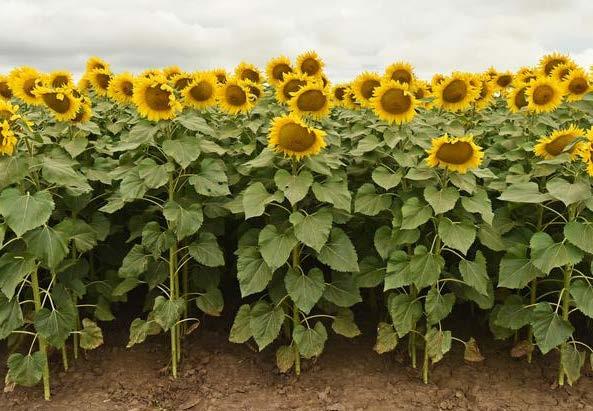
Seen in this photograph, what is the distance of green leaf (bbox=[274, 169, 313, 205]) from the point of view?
3613 mm

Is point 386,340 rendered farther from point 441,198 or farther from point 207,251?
point 207,251

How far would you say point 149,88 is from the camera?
387 centimetres

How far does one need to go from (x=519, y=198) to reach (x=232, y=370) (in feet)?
7.63

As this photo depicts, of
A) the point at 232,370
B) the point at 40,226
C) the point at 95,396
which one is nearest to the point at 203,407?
the point at 232,370

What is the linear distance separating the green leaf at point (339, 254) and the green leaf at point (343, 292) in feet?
1.14

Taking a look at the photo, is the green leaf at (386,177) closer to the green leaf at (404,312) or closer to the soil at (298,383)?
the green leaf at (404,312)

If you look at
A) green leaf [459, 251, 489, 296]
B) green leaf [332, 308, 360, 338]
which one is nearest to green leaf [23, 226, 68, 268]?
green leaf [332, 308, 360, 338]

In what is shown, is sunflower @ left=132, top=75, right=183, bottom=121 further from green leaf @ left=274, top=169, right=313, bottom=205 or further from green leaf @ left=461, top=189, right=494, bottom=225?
green leaf @ left=461, top=189, right=494, bottom=225

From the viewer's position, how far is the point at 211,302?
14.1ft

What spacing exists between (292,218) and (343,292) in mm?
762

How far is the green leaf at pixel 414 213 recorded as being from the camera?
12.2ft

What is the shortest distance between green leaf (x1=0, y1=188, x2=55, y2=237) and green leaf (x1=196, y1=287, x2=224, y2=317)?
1263 mm

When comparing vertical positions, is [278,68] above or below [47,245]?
above

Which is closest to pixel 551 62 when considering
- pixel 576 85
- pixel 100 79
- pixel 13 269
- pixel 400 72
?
pixel 576 85
